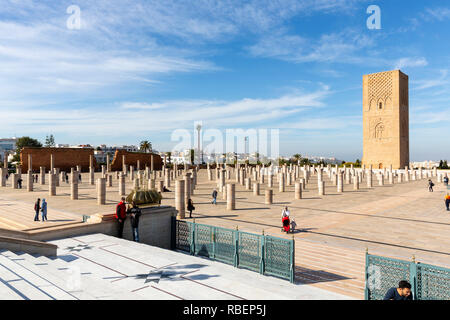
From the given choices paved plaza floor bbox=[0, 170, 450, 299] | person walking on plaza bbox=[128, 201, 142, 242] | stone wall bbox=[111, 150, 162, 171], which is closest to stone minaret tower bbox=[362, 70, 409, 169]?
paved plaza floor bbox=[0, 170, 450, 299]

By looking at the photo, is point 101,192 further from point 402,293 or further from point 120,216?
point 402,293

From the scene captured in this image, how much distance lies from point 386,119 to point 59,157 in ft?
185

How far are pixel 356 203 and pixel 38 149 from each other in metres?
46.2

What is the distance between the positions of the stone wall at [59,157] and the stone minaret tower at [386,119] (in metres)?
50.3

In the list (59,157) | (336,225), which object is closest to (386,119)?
(336,225)

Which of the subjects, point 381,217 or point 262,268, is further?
point 381,217

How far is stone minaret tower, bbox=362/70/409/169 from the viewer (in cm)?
5653

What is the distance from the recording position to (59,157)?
5062 cm

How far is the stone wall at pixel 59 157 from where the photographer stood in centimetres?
4714

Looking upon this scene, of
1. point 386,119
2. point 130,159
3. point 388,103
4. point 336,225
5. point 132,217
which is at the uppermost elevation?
point 388,103

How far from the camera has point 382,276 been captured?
5805 millimetres

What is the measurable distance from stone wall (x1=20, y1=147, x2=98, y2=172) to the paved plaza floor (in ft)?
109
